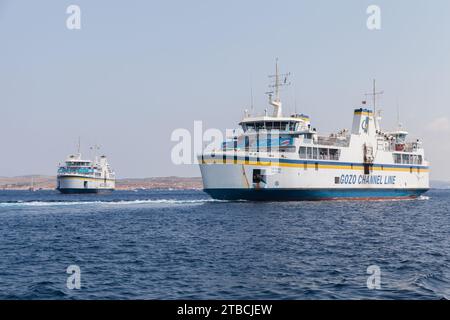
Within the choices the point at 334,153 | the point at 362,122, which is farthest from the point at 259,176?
the point at 362,122

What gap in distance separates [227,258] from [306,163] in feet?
130

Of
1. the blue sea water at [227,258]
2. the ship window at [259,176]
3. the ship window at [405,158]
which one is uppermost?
the ship window at [405,158]

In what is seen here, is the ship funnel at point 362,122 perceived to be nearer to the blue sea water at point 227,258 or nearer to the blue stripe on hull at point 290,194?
the blue stripe on hull at point 290,194

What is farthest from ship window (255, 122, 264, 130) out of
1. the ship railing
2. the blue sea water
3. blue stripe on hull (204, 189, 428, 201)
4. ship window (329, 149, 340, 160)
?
the blue sea water

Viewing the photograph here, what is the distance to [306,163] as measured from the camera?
197 feet

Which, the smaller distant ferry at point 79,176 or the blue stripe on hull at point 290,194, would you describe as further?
the smaller distant ferry at point 79,176

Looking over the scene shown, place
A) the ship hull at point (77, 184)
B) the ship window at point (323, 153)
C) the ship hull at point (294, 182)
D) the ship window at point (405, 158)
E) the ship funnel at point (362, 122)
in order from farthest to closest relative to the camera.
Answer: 1. the ship hull at point (77, 184)
2. the ship window at point (405, 158)
3. the ship funnel at point (362, 122)
4. the ship window at point (323, 153)
5. the ship hull at point (294, 182)

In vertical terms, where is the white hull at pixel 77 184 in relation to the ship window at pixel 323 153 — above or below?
below

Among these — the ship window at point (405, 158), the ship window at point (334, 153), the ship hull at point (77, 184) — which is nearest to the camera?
the ship window at point (334, 153)

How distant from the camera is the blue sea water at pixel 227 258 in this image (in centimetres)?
1647

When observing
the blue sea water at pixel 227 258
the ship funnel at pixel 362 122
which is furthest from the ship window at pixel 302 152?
the blue sea water at pixel 227 258

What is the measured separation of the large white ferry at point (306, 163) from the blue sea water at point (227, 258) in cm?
1662

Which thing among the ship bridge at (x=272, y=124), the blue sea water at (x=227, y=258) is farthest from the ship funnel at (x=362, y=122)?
the blue sea water at (x=227, y=258)

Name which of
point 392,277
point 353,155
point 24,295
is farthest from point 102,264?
point 353,155
